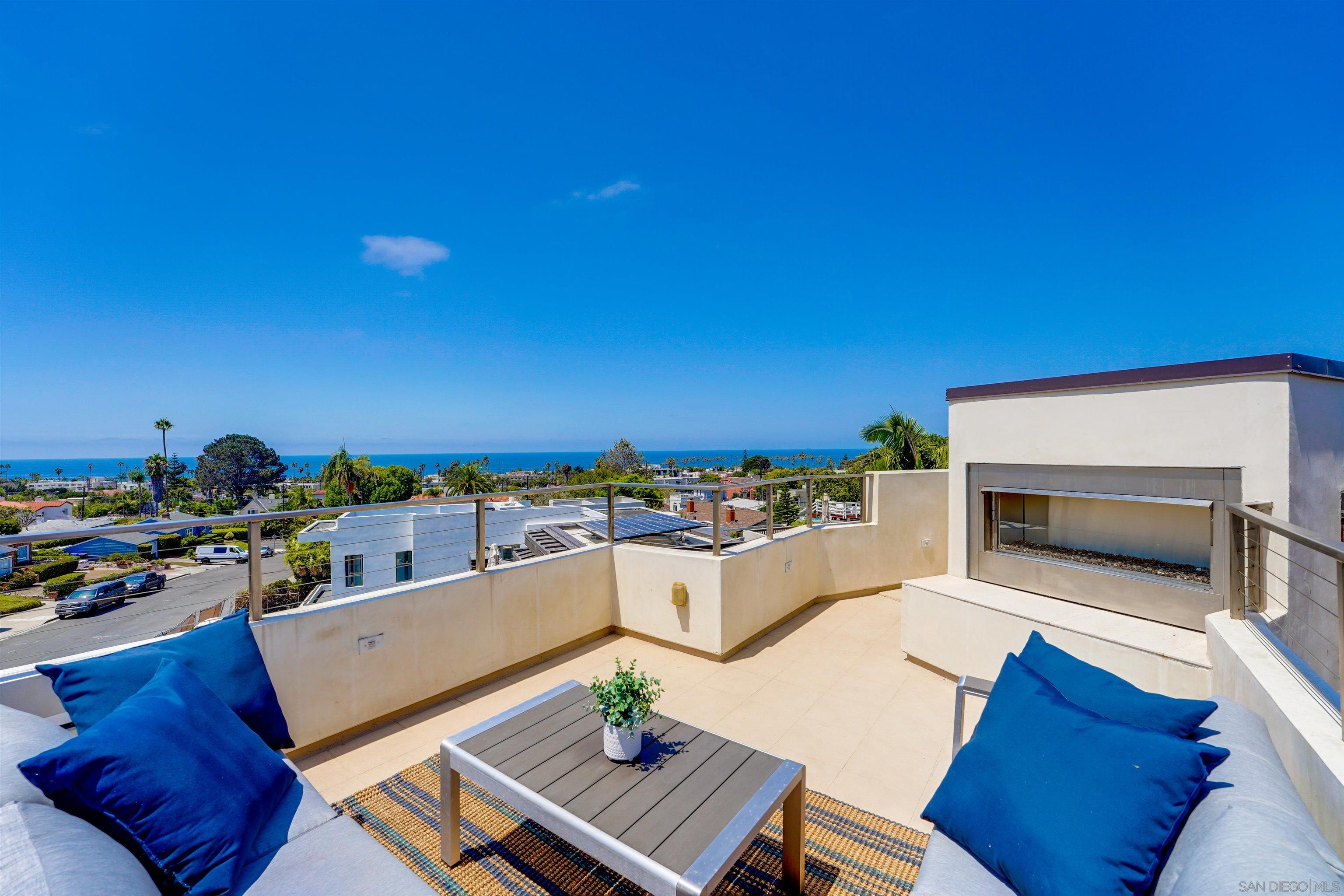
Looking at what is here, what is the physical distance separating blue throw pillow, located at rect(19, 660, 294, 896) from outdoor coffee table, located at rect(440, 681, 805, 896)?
0.64m

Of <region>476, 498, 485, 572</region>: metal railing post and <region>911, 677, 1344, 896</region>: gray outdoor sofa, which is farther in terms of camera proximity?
<region>476, 498, 485, 572</region>: metal railing post

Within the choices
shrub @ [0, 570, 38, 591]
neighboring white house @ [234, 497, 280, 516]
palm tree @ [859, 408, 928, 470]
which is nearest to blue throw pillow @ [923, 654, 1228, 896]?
shrub @ [0, 570, 38, 591]

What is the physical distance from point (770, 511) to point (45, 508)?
105ft

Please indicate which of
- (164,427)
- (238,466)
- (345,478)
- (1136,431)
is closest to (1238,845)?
(1136,431)

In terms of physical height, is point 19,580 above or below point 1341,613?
below

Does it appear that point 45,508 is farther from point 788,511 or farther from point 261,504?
point 788,511

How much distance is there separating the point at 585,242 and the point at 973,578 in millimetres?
13188

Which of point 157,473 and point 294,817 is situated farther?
point 157,473

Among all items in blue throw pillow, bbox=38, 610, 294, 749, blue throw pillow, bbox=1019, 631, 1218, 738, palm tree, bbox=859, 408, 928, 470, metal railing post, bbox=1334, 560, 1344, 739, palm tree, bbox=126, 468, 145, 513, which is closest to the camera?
metal railing post, bbox=1334, 560, 1344, 739

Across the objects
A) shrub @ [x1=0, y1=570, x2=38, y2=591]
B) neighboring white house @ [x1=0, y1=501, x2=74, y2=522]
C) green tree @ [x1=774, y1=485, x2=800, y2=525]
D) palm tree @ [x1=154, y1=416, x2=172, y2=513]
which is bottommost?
neighboring white house @ [x1=0, y1=501, x2=74, y2=522]

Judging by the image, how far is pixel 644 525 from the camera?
483 cm

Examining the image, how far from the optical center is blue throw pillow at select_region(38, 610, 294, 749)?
1.58m

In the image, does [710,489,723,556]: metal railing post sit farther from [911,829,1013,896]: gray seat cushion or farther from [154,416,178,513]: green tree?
[154,416,178,513]: green tree

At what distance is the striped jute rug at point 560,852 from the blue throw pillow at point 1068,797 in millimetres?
663
